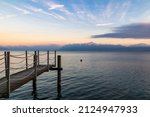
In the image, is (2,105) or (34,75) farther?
(34,75)

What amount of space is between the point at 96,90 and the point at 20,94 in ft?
29.7

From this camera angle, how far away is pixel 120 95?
1080 inches

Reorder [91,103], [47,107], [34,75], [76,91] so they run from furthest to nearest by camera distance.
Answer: [76,91] → [34,75] → [91,103] → [47,107]

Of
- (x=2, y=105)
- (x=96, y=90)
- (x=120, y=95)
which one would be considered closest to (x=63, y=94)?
(x=96, y=90)

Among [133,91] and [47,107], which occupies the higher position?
[47,107]

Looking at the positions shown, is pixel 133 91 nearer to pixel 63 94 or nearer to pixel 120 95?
pixel 120 95

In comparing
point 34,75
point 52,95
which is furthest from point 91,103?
point 52,95

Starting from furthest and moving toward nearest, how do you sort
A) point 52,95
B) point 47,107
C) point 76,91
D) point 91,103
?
point 76,91, point 52,95, point 91,103, point 47,107

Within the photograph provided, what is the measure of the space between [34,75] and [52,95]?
9.01m

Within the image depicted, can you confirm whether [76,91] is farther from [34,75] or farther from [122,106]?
[122,106]

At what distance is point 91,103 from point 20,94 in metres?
16.8

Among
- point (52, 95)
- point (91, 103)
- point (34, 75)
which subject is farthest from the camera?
point (52, 95)

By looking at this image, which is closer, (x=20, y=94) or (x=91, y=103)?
(x=91, y=103)

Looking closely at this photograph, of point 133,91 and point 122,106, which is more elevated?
point 122,106
